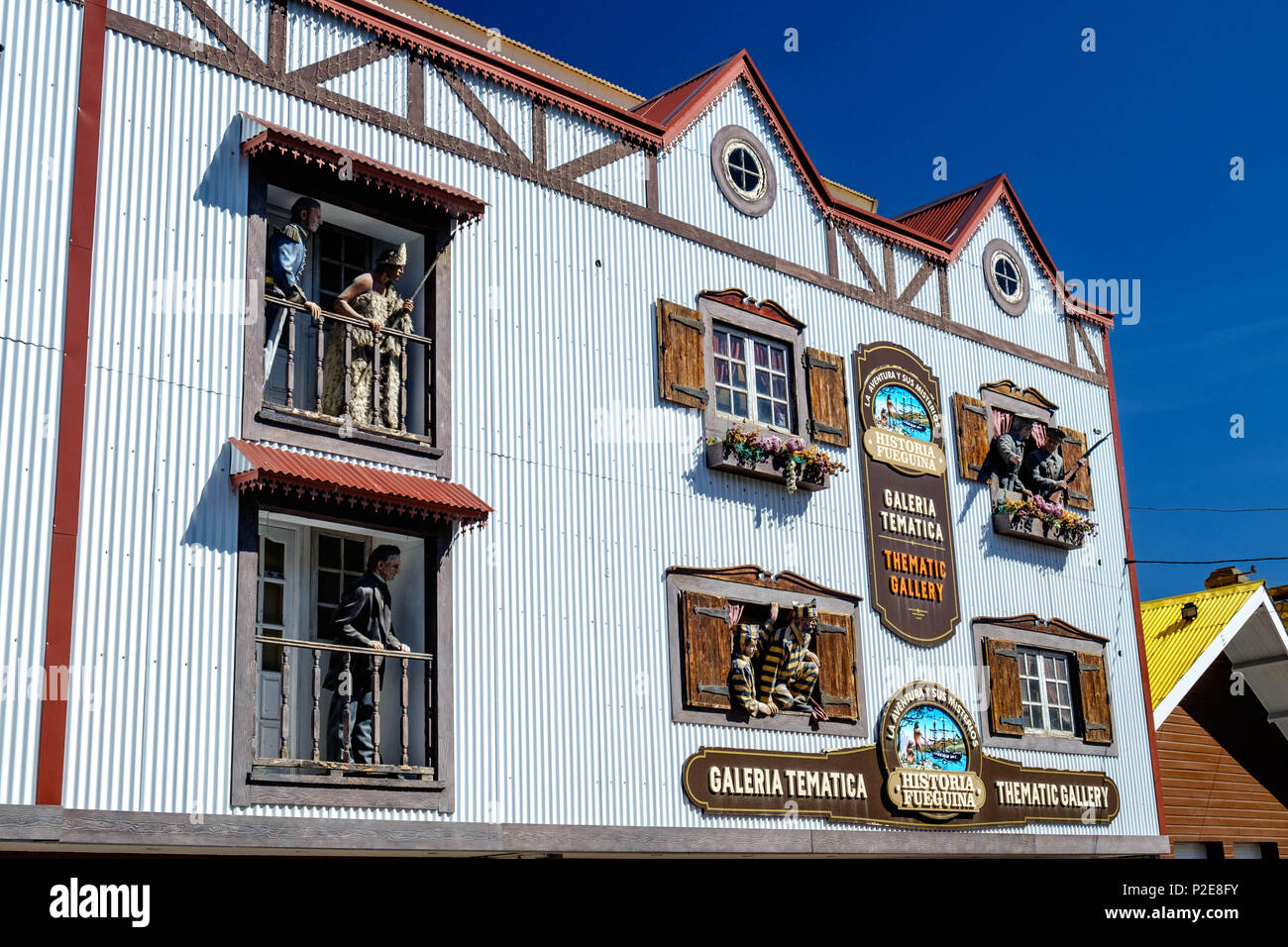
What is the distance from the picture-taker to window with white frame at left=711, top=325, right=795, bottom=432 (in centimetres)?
1656

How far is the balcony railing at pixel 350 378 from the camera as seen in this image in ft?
42.9

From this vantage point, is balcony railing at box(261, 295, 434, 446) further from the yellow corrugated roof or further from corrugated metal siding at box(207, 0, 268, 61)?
the yellow corrugated roof

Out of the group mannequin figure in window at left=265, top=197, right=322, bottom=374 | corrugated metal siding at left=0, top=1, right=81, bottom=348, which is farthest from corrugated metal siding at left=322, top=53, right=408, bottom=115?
corrugated metal siding at left=0, top=1, right=81, bottom=348

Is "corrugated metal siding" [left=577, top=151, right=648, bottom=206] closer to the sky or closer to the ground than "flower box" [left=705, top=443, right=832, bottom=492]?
closer to the sky

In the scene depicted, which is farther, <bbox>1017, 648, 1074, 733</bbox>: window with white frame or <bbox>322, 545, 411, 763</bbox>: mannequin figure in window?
<bbox>1017, 648, 1074, 733</bbox>: window with white frame

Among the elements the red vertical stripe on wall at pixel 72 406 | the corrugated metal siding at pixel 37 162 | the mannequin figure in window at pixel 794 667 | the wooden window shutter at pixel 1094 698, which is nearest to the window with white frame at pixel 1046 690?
the wooden window shutter at pixel 1094 698

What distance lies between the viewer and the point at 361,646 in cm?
1267

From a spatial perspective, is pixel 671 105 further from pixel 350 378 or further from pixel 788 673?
pixel 788 673

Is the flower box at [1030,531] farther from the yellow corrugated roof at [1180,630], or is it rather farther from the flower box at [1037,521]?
the yellow corrugated roof at [1180,630]

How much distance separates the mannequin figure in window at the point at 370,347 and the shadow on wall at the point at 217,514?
4.51 ft

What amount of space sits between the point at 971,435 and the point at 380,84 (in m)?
8.75

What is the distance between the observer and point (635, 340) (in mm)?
15766

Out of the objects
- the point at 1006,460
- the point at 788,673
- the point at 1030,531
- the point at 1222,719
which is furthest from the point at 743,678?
the point at 1222,719

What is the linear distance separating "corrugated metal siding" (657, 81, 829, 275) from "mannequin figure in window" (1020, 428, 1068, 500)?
411 centimetres
